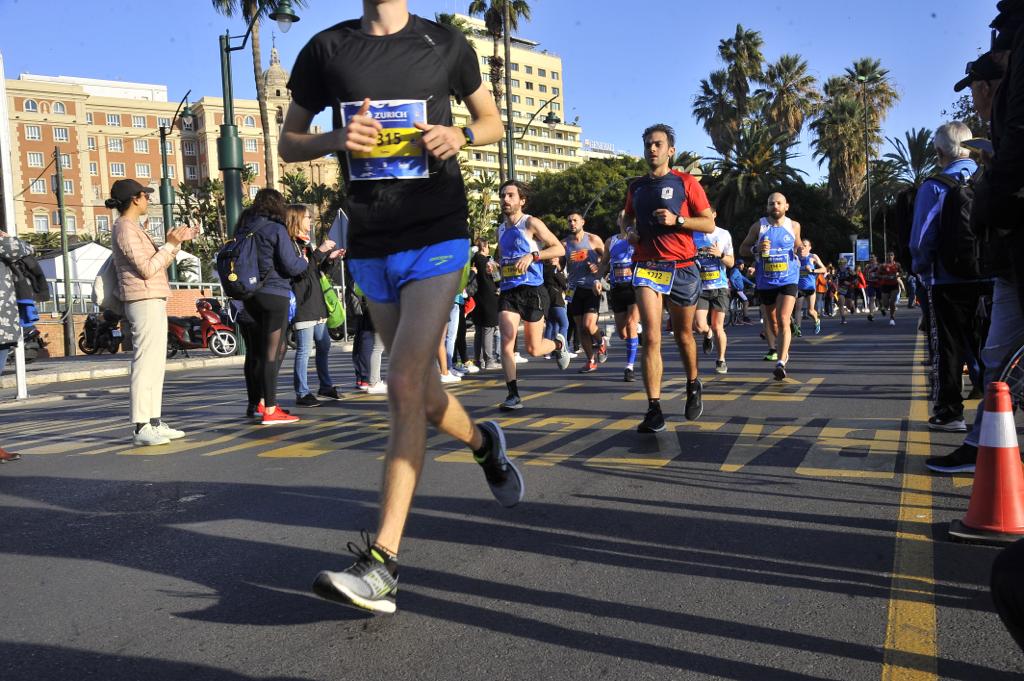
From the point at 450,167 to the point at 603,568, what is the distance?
154 cm

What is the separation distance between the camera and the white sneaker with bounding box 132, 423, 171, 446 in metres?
6.84

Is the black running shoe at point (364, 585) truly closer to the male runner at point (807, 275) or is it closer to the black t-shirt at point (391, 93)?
the black t-shirt at point (391, 93)

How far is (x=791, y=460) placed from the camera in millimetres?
5305

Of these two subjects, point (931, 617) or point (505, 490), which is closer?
point (931, 617)

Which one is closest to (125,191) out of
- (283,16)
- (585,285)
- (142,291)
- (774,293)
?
(142,291)

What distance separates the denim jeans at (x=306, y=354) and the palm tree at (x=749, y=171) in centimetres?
4634

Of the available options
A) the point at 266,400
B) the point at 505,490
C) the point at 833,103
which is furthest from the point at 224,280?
the point at 833,103

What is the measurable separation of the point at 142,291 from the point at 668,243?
380cm

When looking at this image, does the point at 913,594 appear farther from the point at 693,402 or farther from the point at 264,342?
the point at 264,342

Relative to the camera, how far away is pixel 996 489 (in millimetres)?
3547

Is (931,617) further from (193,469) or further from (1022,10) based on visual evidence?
(193,469)

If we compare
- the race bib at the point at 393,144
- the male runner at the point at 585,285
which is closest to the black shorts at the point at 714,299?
the male runner at the point at 585,285

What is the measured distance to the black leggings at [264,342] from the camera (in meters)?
7.88

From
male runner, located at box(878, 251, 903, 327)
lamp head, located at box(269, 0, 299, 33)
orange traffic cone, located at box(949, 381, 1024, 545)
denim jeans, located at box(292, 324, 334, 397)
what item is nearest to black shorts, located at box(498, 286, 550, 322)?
denim jeans, located at box(292, 324, 334, 397)
